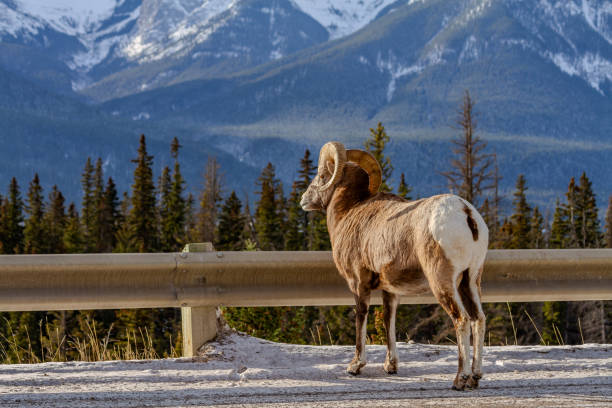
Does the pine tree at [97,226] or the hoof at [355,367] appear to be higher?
the pine tree at [97,226]

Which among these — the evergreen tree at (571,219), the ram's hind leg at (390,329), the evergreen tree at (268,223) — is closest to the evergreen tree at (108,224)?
the evergreen tree at (268,223)

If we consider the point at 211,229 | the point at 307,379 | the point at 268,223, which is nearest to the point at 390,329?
the point at 307,379

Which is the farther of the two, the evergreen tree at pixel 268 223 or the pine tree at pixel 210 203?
the evergreen tree at pixel 268 223

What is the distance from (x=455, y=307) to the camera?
5.32 metres

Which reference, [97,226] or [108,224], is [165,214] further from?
[97,226]

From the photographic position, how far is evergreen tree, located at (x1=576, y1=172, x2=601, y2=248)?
88250mm

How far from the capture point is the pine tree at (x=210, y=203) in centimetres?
8731

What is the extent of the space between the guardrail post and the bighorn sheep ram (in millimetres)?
1149

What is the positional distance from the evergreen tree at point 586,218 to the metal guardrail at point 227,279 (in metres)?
83.4

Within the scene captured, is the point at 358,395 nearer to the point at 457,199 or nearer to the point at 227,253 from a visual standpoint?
the point at 457,199

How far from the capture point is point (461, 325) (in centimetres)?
536

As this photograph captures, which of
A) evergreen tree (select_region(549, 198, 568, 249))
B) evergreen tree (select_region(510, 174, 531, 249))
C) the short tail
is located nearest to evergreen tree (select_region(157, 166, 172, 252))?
evergreen tree (select_region(510, 174, 531, 249))

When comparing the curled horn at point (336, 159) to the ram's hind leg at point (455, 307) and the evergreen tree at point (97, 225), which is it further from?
the evergreen tree at point (97, 225)

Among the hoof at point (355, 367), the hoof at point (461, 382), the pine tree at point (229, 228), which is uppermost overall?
the pine tree at point (229, 228)
